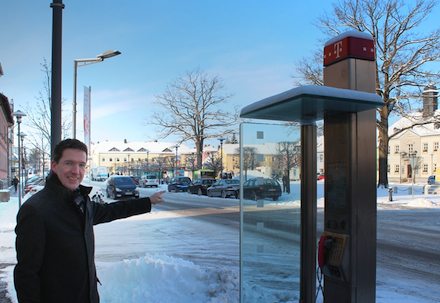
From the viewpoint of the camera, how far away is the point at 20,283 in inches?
78.5

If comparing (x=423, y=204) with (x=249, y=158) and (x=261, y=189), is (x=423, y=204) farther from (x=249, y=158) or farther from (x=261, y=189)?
(x=249, y=158)

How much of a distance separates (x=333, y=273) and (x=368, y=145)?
1300 mm

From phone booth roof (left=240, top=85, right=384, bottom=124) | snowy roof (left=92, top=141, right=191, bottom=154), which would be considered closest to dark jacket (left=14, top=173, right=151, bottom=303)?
phone booth roof (left=240, top=85, right=384, bottom=124)

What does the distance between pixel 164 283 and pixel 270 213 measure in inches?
76.0

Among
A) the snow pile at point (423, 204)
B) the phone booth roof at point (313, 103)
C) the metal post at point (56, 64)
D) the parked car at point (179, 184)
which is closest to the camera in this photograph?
the phone booth roof at point (313, 103)

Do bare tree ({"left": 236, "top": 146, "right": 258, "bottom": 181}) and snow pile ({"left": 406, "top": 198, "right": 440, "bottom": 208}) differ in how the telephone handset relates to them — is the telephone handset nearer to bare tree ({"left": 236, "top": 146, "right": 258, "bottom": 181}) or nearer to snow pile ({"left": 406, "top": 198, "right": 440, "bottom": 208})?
bare tree ({"left": 236, "top": 146, "right": 258, "bottom": 181})

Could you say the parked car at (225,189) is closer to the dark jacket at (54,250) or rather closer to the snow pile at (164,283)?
the snow pile at (164,283)

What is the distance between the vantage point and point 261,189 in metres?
4.34

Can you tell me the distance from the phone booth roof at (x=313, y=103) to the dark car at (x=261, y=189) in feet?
2.61

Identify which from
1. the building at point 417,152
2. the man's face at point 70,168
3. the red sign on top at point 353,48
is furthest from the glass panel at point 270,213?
the building at point 417,152

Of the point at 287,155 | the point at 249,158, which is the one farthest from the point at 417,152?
the point at 249,158

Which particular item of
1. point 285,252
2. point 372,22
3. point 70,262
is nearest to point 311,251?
point 285,252

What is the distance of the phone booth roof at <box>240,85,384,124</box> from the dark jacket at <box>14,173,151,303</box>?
1.94m

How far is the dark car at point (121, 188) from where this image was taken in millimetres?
23578
